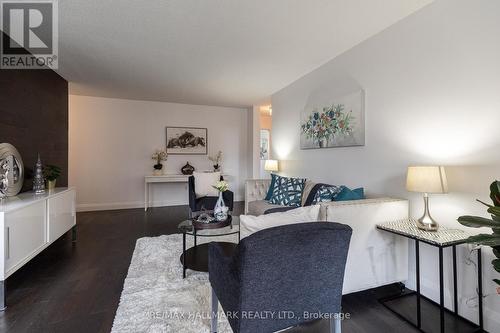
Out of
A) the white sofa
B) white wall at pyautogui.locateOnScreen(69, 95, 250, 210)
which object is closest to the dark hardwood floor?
the white sofa

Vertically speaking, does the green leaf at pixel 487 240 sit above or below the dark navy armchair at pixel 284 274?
above

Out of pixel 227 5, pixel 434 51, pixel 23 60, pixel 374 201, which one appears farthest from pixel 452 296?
pixel 23 60

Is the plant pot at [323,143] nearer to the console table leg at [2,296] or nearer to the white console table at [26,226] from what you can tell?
the white console table at [26,226]

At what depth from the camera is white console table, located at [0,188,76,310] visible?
1.81m

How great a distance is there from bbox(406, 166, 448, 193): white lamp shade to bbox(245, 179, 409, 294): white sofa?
339 mm

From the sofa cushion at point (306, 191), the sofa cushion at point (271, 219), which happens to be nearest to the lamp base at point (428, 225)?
the sofa cushion at point (271, 219)

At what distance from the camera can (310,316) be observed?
49.8 inches

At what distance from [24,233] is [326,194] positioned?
2.90m

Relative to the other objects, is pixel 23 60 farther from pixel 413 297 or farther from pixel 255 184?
pixel 413 297

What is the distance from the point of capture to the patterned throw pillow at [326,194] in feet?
8.76

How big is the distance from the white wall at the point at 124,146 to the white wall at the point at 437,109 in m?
3.93

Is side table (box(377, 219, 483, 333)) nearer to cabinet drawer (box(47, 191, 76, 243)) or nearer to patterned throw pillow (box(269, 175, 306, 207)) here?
patterned throw pillow (box(269, 175, 306, 207))

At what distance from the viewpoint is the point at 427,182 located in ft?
5.71

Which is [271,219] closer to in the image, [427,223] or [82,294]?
[427,223]
